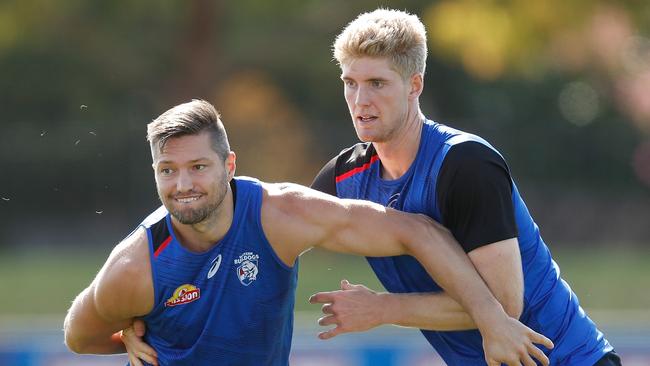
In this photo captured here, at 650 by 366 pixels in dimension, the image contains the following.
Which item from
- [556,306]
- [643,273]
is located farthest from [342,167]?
[643,273]

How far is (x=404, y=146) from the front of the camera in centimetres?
586

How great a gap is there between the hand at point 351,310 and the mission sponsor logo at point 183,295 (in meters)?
0.56

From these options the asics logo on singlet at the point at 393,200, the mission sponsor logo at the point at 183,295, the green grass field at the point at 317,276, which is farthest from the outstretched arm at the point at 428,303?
the green grass field at the point at 317,276

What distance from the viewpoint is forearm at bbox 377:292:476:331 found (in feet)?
18.5

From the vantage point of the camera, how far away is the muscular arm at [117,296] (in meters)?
5.49

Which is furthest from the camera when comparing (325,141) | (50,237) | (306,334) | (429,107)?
(429,107)

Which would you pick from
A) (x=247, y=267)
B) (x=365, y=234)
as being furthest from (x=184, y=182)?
(x=365, y=234)

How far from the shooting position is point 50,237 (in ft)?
84.0

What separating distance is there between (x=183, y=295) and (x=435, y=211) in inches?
51.0

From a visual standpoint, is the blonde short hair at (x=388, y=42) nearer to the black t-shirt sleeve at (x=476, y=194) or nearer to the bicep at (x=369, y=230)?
the black t-shirt sleeve at (x=476, y=194)

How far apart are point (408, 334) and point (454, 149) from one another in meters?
6.43

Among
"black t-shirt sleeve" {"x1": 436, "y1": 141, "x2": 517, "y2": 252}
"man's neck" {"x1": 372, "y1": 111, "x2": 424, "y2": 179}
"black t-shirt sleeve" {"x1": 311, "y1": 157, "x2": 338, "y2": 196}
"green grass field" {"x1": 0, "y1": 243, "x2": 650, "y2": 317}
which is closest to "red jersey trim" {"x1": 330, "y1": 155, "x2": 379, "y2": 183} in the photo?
"black t-shirt sleeve" {"x1": 311, "y1": 157, "x2": 338, "y2": 196}

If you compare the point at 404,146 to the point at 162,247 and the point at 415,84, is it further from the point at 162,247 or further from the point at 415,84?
the point at 162,247

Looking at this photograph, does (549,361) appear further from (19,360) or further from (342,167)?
(19,360)
